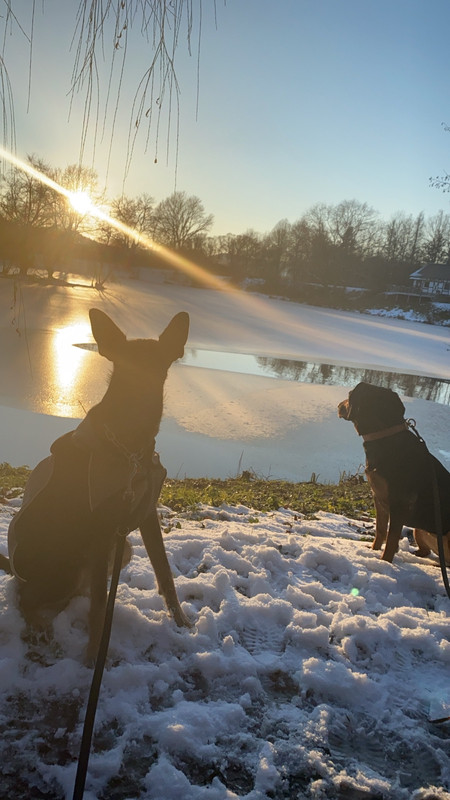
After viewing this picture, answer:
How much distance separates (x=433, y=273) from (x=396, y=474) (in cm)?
8242

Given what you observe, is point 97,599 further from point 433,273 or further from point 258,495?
point 433,273

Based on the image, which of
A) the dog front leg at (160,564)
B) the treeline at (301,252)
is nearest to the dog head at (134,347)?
the dog front leg at (160,564)

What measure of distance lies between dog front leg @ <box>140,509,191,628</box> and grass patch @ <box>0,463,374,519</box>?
7.97 ft

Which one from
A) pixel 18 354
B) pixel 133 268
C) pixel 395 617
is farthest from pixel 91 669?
pixel 133 268

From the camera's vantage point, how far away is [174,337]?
266cm

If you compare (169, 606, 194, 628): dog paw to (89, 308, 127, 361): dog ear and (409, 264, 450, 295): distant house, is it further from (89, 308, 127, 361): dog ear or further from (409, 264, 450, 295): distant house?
(409, 264, 450, 295): distant house

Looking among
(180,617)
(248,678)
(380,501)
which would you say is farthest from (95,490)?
(380,501)

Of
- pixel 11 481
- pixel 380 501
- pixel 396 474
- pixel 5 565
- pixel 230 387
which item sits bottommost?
pixel 11 481

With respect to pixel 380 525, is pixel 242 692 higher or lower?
lower

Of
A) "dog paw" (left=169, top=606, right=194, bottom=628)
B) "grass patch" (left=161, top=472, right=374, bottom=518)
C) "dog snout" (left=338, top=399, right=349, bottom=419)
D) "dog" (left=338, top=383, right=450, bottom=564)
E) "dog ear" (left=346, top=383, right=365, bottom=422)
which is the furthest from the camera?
"grass patch" (left=161, top=472, right=374, bottom=518)

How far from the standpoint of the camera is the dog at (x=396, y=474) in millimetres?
4176

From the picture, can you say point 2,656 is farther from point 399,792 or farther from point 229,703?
point 399,792

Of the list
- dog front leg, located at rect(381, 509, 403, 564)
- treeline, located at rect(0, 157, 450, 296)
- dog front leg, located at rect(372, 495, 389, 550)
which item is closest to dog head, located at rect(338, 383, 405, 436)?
dog front leg, located at rect(372, 495, 389, 550)

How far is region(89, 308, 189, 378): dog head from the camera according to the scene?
8.42 feet
